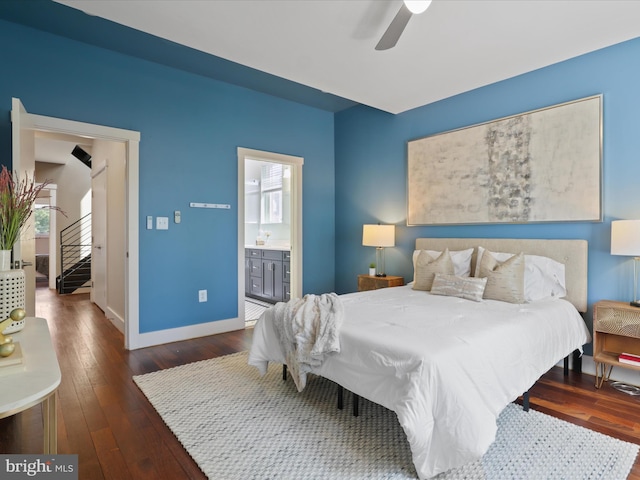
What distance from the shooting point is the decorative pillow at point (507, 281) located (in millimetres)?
2893

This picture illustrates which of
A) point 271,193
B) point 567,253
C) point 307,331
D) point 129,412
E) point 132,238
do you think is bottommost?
point 129,412

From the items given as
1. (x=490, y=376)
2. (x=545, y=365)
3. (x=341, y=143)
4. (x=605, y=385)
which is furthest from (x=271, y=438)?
(x=341, y=143)

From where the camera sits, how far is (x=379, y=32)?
8.71 feet

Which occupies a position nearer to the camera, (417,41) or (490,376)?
(490,376)

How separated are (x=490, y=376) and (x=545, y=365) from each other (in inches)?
32.1

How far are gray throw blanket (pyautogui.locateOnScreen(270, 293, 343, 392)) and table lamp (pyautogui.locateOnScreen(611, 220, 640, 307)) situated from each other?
210 centimetres

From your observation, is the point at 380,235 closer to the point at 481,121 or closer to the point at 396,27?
the point at 481,121

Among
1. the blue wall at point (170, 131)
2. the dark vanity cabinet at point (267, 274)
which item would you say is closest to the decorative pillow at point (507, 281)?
the blue wall at point (170, 131)

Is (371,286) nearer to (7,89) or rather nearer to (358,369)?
(358,369)

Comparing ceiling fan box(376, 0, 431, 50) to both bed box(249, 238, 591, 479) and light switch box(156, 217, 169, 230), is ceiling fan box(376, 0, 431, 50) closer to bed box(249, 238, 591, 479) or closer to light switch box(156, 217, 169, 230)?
bed box(249, 238, 591, 479)

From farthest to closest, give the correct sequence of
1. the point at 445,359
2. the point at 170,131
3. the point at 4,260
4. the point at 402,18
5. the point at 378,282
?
the point at 378,282, the point at 170,131, the point at 402,18, the point at 445,359, the point at 4,260

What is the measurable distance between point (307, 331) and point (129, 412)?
1.30m

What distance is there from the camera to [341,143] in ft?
17.5

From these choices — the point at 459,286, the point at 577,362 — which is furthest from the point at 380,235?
the point at 577,362
